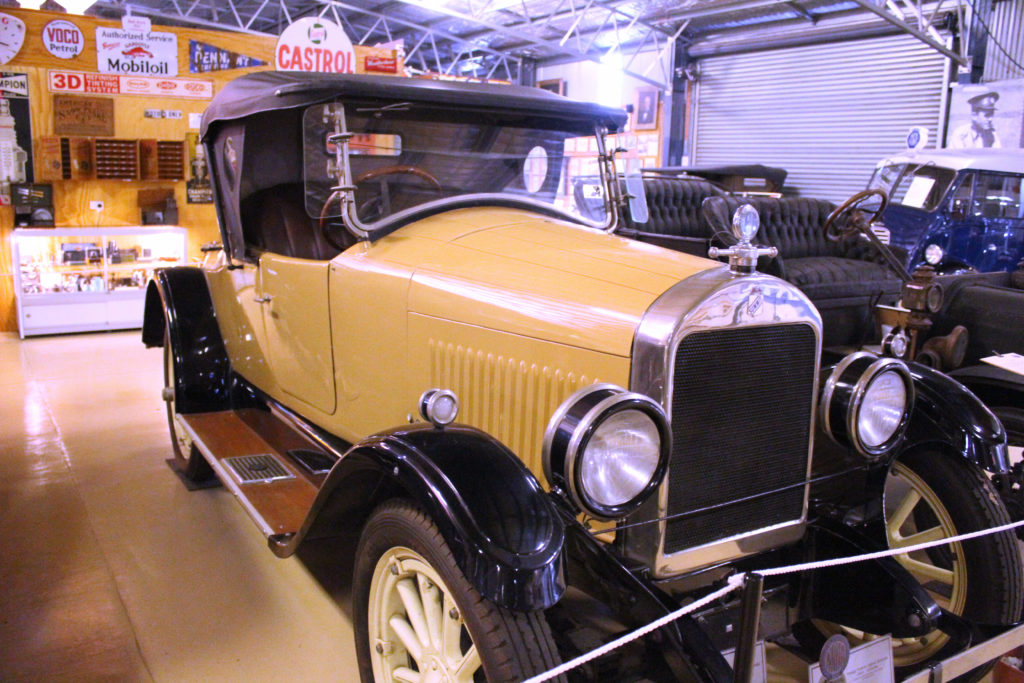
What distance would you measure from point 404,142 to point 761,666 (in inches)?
83.4

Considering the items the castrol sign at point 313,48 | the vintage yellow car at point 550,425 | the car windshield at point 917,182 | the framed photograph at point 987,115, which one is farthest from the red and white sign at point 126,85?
the framed photograph at point 987,115

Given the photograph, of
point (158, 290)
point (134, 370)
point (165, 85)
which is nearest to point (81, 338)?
point (134, 370)

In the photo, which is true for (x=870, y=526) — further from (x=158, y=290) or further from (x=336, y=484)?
(x=158, y=290)

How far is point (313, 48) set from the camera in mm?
6852

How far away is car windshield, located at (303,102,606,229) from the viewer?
2.83 meters

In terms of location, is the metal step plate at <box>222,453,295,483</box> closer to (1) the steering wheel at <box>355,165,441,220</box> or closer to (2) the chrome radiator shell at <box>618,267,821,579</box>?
(1) the steering wheel at <box>355,165,441,220</box>

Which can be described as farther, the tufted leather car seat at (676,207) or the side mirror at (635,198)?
the tufted leather car seat at (676,207)

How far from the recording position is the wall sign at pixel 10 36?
7.22 metres

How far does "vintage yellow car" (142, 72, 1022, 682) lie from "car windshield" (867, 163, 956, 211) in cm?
610

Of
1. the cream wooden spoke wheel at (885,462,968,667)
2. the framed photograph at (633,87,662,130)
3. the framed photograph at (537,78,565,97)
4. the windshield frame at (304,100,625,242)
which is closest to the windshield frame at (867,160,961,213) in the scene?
the framed photograph at (633,87,662,130)

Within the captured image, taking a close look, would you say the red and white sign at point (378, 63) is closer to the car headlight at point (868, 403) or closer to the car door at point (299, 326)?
the car door at point (299, 326)

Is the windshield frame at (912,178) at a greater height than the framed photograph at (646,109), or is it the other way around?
the framed photograph at (646,109)

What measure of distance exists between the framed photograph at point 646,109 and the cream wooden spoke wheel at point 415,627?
1258 centimetres

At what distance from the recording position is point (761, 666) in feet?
5.66
